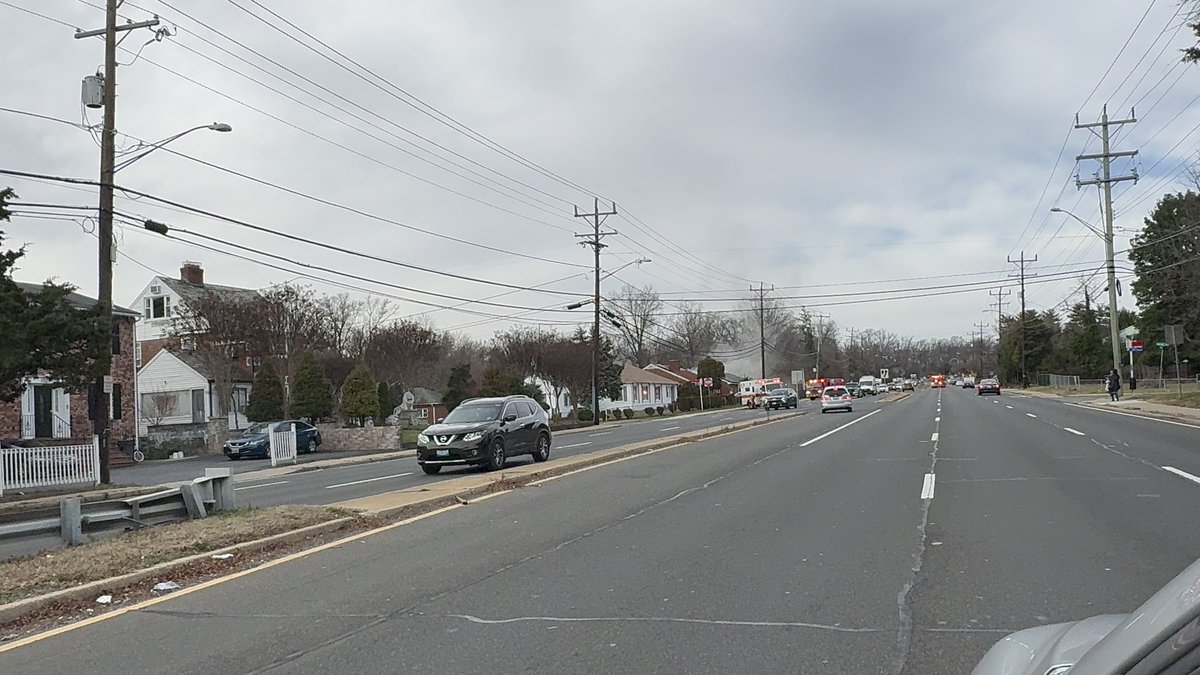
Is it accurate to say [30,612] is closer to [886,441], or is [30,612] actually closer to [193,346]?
[886,441]

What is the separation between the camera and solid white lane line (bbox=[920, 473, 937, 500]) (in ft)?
44.8

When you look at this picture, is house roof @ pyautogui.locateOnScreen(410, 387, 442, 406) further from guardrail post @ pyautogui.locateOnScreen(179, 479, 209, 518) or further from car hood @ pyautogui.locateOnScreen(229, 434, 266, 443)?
guardrail post @ pyautogui.locateOnScreen(179, 479, 209, 518)

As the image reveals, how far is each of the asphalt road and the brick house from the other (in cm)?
2511

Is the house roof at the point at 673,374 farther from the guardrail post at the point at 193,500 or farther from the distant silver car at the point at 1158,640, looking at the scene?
the distant silver car at the point at 1158,640

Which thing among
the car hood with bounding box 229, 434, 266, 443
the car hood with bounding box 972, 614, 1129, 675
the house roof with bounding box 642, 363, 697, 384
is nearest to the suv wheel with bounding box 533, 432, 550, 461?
the car hood with bounding box 229, 434, 266, 443

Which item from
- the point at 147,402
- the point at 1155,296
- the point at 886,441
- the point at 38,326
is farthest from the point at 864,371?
the point at 38,326

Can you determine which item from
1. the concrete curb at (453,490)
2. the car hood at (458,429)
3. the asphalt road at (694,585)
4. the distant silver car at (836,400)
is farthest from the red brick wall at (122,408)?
the distant silver car at (836,400)

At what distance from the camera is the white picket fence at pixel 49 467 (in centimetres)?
2244

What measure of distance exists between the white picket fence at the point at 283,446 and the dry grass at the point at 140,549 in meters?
19.6

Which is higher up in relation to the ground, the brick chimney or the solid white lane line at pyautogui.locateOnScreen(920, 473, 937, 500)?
the brick chimney

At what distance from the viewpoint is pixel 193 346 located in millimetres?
46344

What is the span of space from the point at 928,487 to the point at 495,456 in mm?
9823

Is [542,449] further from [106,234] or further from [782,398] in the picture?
[782,398]

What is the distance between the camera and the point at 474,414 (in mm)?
22000
